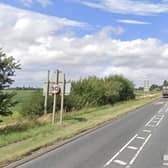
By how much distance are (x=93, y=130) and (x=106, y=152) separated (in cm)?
950

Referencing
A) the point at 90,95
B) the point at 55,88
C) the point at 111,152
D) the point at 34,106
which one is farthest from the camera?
the point at 90,95

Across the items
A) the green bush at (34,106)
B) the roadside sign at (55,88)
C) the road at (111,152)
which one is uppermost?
the roadside sign at (55,88)

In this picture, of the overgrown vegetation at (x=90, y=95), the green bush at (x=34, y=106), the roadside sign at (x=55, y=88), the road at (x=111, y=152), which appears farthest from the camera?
the overgrown vegetation at (x=90, y=95)

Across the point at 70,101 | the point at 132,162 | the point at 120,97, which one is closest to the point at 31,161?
the point at 132,162

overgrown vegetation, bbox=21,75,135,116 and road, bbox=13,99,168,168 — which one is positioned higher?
overgrown vegetation, bbox=21,75,135,116

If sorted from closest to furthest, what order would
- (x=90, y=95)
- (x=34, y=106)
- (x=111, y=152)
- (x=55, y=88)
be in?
(x=111, y=152) → (x=55, y=88) → (x=34, y=106) → (x=90, y=95)

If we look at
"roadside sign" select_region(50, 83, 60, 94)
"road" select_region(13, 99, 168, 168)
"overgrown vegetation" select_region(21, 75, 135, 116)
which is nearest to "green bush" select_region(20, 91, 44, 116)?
"overgrown vegetation" select_region(21, 75, 135, 116)

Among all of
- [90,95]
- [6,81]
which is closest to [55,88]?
[6,81]

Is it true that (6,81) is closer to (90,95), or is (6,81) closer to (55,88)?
(55,88)

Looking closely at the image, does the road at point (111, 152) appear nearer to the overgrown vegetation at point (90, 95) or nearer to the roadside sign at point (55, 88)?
the roadside sign at point (55, 88)

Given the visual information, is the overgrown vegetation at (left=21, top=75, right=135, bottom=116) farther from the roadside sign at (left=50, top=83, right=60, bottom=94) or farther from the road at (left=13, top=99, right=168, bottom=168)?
the road at (left=13, top=99, right=168, bottom=168)

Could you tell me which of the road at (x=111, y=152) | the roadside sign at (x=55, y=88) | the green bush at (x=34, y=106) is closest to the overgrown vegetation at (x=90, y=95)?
the green bush at (x=34, y=106)

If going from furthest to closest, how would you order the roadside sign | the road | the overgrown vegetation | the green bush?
the overgrown vegetation
the green bush
the roadside sign
the road

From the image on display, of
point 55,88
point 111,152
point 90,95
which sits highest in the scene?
point 55,88
